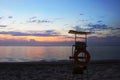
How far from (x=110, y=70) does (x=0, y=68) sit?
1019cm

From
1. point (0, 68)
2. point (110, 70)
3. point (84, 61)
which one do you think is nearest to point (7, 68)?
point (0, 68)

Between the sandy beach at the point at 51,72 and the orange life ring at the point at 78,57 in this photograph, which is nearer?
the orange life ring at the point at 78,57

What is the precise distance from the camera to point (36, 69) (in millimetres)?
30516

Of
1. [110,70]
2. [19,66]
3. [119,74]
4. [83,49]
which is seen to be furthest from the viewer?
[19,66]

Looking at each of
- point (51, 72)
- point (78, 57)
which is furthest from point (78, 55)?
point (51, 72)

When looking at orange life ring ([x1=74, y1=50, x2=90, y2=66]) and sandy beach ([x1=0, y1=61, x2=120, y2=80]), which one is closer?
orange life ring ([x1=74, y1=50, x2=90, y2=66])

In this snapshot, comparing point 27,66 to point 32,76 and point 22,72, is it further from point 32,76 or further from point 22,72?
point 32,76

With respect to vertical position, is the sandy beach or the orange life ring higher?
the orange life ring

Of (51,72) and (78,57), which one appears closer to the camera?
(78,57)

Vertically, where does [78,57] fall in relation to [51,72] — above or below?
above

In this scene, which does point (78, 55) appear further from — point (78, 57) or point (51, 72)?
point (51, 72)

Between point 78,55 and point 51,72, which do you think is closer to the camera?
point 78,55

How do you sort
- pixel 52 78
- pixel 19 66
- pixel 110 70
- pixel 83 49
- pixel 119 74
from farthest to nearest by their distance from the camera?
pixel 19 66, pixel 110 70, pixel 119 74, pixel 52 78, pixel 83 49

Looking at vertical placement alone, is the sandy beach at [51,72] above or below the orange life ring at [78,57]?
below
